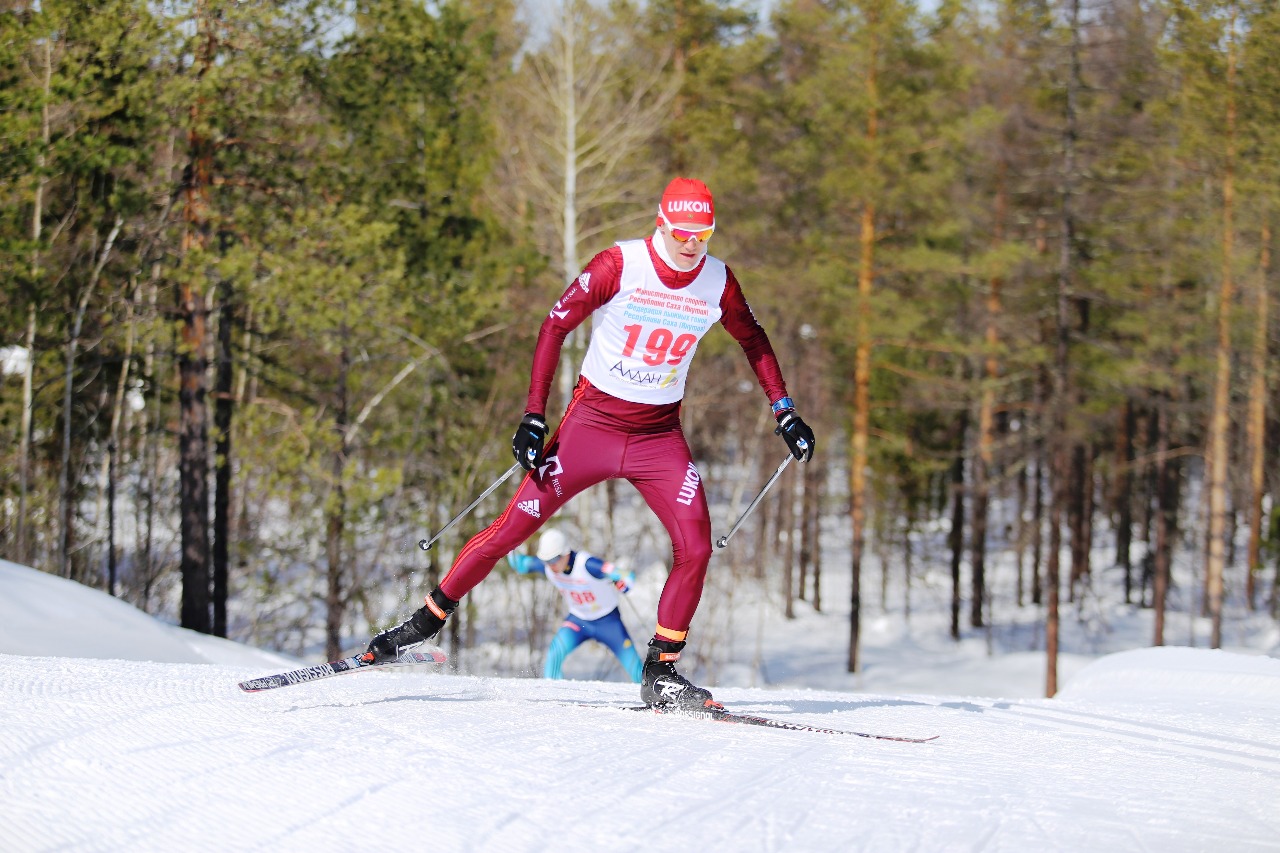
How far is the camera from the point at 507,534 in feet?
13.6

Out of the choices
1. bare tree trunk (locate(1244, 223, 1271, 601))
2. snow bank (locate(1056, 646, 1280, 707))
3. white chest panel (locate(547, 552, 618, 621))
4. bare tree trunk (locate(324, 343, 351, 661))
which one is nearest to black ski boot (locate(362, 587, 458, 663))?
snow bank (locate(1056, 646, 1280, 707))

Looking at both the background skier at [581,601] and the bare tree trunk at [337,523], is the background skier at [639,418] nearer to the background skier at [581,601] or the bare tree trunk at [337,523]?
the background skier at [581,601]

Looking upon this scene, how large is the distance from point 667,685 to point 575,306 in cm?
149

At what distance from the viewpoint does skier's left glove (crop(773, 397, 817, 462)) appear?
430 cm

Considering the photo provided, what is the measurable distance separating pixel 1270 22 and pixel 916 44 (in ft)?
21.4

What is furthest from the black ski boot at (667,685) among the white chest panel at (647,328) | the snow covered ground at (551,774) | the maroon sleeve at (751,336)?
the maroon sleeve at (751,336)

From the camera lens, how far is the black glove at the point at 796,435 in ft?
14.1

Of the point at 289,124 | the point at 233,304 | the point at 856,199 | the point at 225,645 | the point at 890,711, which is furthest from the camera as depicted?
the point at 856,199

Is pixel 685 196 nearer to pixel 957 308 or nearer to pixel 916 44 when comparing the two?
pixel 916 44

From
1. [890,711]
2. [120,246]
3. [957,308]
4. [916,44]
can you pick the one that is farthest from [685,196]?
[957,308]

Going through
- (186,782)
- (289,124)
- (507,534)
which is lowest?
(186,782)

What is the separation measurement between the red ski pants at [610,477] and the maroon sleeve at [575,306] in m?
0.19

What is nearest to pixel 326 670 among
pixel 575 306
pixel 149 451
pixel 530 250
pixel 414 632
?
pixel 414 632

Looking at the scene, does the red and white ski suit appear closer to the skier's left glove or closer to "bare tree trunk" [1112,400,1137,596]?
the skier's left glove
